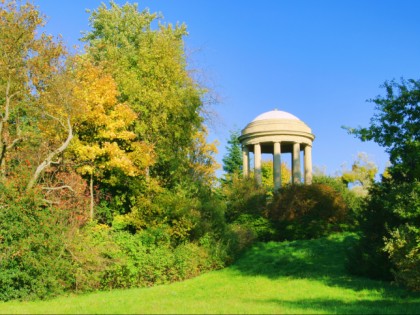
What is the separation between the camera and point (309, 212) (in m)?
26.8

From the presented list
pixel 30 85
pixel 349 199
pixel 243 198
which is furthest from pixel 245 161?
pixel 30 85

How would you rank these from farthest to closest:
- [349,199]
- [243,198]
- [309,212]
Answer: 1. [349,199]
2. [243,198]
3. [309,212]

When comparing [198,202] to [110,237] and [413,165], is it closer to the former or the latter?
[110,237]

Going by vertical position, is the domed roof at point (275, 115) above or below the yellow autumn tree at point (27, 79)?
above

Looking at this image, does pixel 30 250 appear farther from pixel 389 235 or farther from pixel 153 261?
pixel 389 235

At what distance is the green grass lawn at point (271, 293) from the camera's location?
11.3 m

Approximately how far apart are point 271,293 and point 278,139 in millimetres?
21335

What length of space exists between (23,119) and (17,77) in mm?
5417

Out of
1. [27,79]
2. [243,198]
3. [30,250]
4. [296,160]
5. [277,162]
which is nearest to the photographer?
[30,250]

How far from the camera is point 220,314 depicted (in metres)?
9.70

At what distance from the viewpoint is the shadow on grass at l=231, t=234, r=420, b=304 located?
15.5 meters

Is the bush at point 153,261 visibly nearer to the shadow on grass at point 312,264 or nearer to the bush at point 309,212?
the shadow on grass at point 312,264

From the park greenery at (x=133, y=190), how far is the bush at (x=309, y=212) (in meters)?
0.06

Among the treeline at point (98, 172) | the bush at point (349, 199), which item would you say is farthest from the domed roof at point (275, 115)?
the treeline at point (98, 172)
